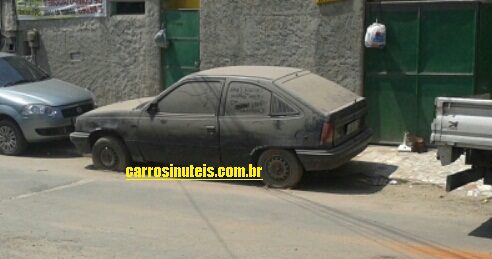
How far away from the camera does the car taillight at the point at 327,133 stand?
8.12 meters

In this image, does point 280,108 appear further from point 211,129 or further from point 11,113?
point 11,113

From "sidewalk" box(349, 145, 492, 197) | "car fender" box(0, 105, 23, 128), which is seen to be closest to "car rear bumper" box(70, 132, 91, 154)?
"car fender" box(0, 105, 23, 128)

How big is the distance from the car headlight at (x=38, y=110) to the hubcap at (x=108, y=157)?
1.77 meters

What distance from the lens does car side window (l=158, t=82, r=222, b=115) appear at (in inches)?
347

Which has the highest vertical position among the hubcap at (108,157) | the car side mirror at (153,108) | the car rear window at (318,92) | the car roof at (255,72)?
the car roof at (255,72)

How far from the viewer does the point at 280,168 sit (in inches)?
334

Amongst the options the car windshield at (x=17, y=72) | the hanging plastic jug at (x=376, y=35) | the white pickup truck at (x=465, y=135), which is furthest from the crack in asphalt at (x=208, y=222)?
the car windshield at (x=17, y=72)

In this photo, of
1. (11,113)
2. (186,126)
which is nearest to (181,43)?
(11,113)

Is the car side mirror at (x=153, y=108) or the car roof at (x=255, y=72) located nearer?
the car roof at (x=255, y=72)

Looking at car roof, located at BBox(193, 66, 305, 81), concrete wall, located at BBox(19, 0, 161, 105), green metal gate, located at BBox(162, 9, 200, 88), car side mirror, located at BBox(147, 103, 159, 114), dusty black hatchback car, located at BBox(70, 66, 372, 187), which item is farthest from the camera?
concrete wall, located at BBox(19, 0, 161, 105)

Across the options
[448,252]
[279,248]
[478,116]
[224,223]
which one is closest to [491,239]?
[448,252]

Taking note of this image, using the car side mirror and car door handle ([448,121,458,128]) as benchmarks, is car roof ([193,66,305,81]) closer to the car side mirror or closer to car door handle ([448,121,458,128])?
the car side mirror

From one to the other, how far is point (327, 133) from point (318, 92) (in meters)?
0.81

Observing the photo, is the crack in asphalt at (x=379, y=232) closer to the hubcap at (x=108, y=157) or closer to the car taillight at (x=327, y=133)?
the car taillight at (x=327, y=133)
